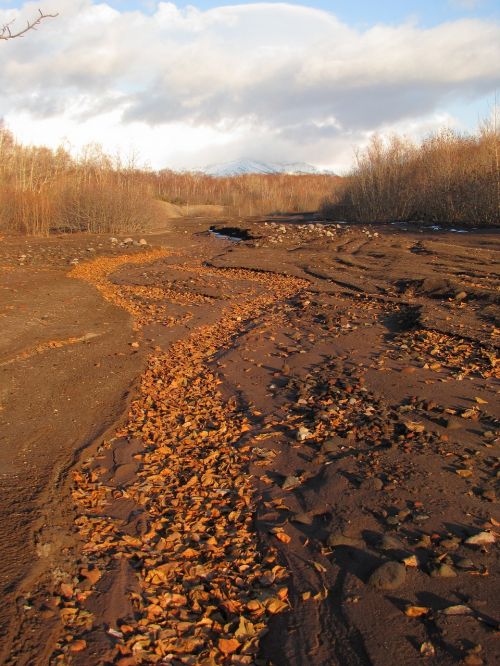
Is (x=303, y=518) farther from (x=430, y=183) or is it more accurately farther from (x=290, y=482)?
(x=430, y=183)

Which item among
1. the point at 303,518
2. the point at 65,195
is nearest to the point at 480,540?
the point at 303,518

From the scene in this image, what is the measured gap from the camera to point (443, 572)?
248 cm

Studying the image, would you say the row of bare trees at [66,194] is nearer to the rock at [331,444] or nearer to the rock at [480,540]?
the rock at [331,444]

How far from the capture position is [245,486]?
3400 mm

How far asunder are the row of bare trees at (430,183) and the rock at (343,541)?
15.5 m

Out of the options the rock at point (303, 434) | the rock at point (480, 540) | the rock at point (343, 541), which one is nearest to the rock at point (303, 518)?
the rock at point (343, 541)

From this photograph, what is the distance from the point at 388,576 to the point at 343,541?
349mm

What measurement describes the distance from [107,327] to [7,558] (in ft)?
15.6

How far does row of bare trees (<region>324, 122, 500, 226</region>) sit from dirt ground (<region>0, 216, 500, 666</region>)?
10.6 metres

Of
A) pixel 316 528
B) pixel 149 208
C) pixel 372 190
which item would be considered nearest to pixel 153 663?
pixel 316 528

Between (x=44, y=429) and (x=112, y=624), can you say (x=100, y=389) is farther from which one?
(x=112, y=624)

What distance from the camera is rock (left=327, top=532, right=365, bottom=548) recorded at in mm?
2746

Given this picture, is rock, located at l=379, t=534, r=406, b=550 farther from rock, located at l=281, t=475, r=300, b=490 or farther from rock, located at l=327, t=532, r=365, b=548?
rock, located at l=281, t=475, r=300, b=490

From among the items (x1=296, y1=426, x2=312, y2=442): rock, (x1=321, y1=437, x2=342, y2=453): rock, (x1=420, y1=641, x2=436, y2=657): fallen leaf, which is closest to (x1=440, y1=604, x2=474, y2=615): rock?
(x1=420, y1=641, x2=436, y2=657): fallen leaf
